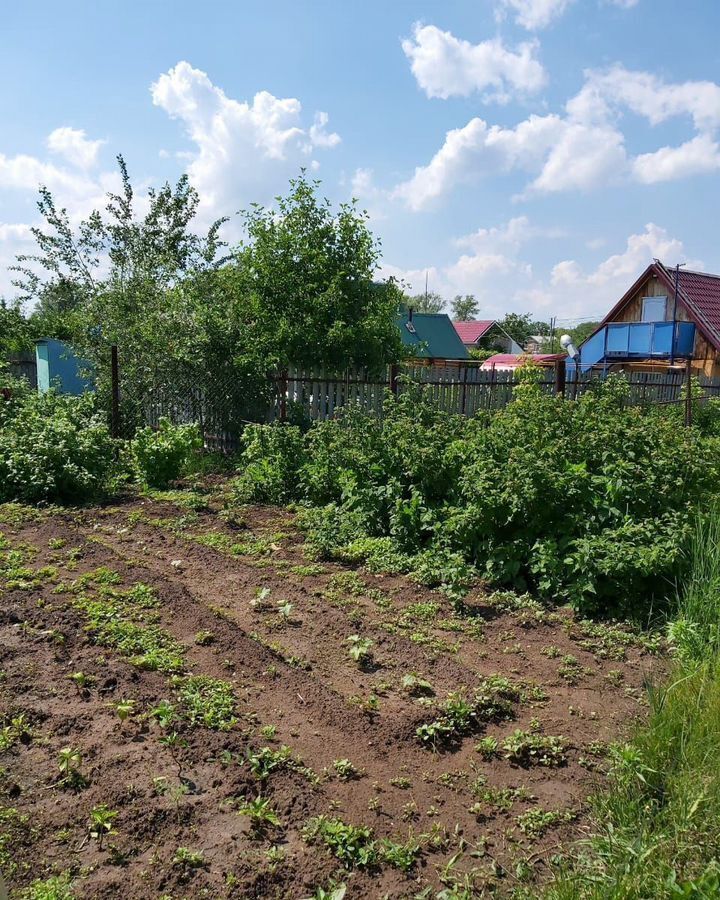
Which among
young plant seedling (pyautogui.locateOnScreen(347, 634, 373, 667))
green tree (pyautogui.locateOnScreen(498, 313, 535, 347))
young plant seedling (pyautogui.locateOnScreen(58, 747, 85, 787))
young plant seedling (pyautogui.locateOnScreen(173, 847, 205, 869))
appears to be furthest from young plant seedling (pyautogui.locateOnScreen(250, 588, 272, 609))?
green tree (pyautogui.locateOnScreen(498, 313, 535, 347))

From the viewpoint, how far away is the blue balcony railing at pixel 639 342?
25.3m

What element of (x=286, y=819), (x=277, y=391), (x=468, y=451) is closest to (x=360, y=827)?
(x=286, y=819)

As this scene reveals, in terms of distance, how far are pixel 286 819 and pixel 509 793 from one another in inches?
36.9

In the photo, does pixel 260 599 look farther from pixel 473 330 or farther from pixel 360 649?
pixel 473 330

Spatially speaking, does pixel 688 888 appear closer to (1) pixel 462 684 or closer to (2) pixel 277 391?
(1) pixel 462 684

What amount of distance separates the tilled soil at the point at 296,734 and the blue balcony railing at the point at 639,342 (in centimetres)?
2072

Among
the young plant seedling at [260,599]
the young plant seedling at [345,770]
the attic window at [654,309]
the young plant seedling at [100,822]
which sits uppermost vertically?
the attic window at [654,309]

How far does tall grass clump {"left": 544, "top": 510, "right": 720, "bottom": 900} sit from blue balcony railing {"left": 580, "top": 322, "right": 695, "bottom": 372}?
21.9 metres

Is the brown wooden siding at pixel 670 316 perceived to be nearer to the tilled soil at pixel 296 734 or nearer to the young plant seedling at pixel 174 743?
the tilled soil at pixel 296 734

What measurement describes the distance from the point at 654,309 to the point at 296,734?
27.7 meters

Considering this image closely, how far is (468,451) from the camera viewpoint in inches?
245

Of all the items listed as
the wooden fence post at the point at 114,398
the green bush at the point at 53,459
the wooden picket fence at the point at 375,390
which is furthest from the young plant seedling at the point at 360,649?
the wooden fence post at the point at 114,398

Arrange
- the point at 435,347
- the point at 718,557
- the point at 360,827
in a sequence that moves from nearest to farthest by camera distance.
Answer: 1. the point at 360,827
2. the point at 718,557
3. the point at 435,347

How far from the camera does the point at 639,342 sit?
26.5 m
